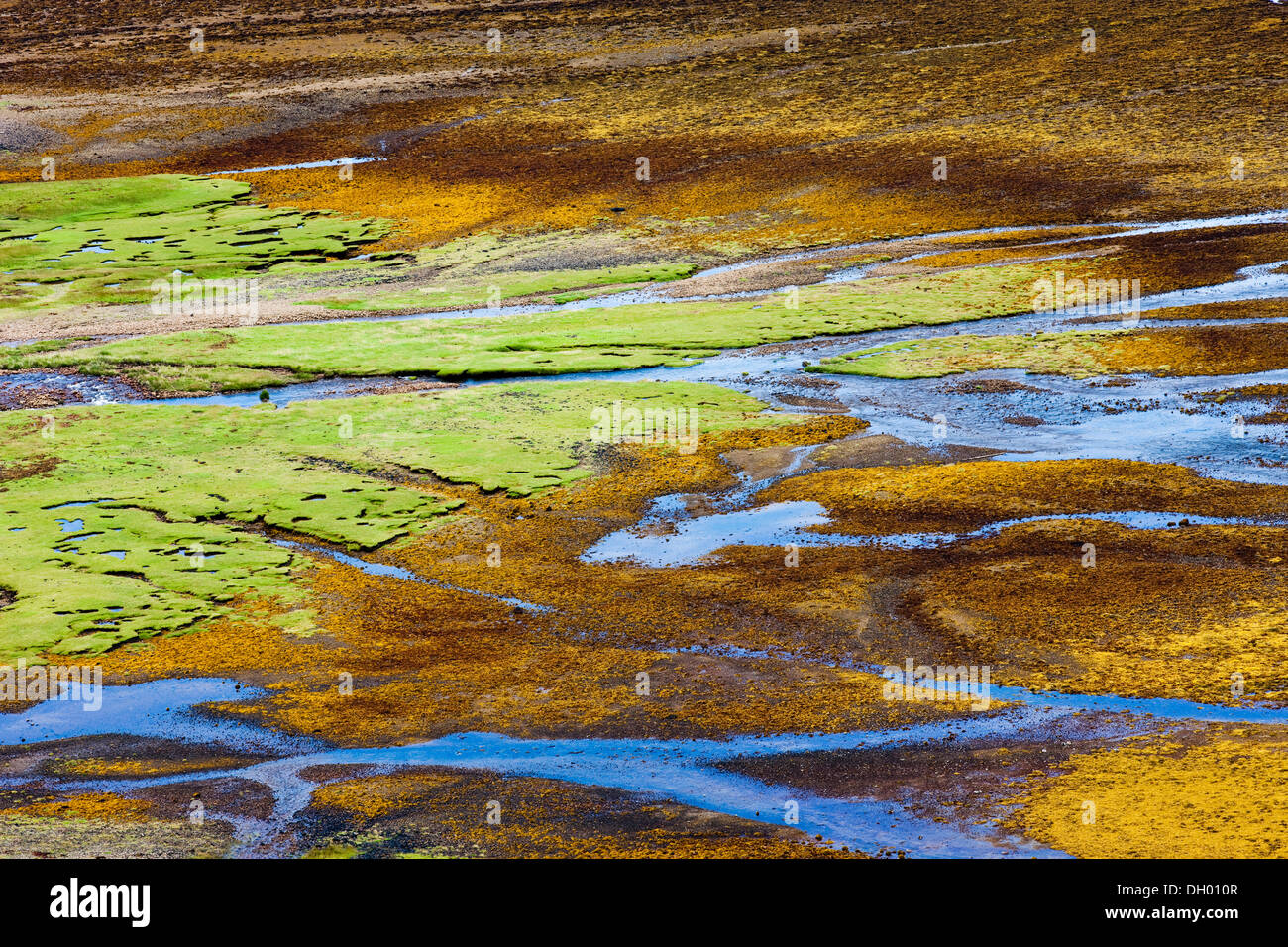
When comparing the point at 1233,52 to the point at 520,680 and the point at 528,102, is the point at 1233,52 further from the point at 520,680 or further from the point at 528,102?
the point at 520,680

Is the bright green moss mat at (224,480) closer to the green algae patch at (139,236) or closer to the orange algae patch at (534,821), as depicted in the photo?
the orange algae patch at (534,821)

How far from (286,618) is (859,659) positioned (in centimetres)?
1094

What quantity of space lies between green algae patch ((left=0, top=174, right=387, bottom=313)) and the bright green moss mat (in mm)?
18988

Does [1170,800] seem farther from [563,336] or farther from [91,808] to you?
[563,336]

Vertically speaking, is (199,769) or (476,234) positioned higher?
(476,234)

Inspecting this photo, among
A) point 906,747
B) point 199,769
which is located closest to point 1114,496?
point 906,747

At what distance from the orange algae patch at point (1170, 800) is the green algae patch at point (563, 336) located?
82.1ft

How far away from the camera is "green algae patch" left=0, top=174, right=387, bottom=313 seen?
186ft

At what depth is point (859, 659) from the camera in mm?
Answer: 22578

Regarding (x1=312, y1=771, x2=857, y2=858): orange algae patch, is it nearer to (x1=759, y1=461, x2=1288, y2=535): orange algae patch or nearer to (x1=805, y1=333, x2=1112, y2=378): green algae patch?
(x1=759, y1=461, x2=1288, y2=535): orange algae patch

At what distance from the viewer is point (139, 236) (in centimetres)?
6319

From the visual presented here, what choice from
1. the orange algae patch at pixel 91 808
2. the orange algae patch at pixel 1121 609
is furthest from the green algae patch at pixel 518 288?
the orange algae patch at pixel 91 808

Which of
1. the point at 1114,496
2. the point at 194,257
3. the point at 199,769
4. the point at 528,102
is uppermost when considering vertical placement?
the point at 528,102

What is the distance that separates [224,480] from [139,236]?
35.0m
